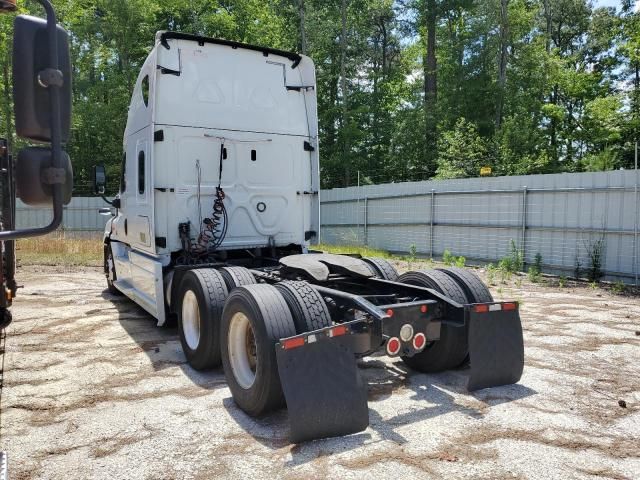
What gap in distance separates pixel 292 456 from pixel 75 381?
2.50 metres

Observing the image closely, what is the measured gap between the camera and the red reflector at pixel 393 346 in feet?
13.2

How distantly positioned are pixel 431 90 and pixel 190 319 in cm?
2913

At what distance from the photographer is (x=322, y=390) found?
3449 mm

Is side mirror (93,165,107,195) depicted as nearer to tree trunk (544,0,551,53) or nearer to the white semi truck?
the white semi truck

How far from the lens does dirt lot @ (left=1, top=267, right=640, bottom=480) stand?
3.17m

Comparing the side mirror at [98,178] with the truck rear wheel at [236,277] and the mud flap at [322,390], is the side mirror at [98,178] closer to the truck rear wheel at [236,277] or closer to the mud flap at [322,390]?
the truck rear wheel at [236,277]

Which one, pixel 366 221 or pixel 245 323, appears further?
pixel 366 221

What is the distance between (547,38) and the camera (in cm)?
3225

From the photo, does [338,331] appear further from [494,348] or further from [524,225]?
[524,225]

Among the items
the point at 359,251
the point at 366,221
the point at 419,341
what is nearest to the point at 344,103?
the point at 366,221

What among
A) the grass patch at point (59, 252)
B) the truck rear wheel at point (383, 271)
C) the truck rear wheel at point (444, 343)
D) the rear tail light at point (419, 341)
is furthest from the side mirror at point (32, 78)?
the grass patch at point (59, 252)

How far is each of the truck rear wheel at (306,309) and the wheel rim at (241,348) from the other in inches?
18.7

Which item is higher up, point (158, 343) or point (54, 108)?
point (54, 108)

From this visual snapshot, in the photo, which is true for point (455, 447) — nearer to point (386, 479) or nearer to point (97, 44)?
point (386, 479)
